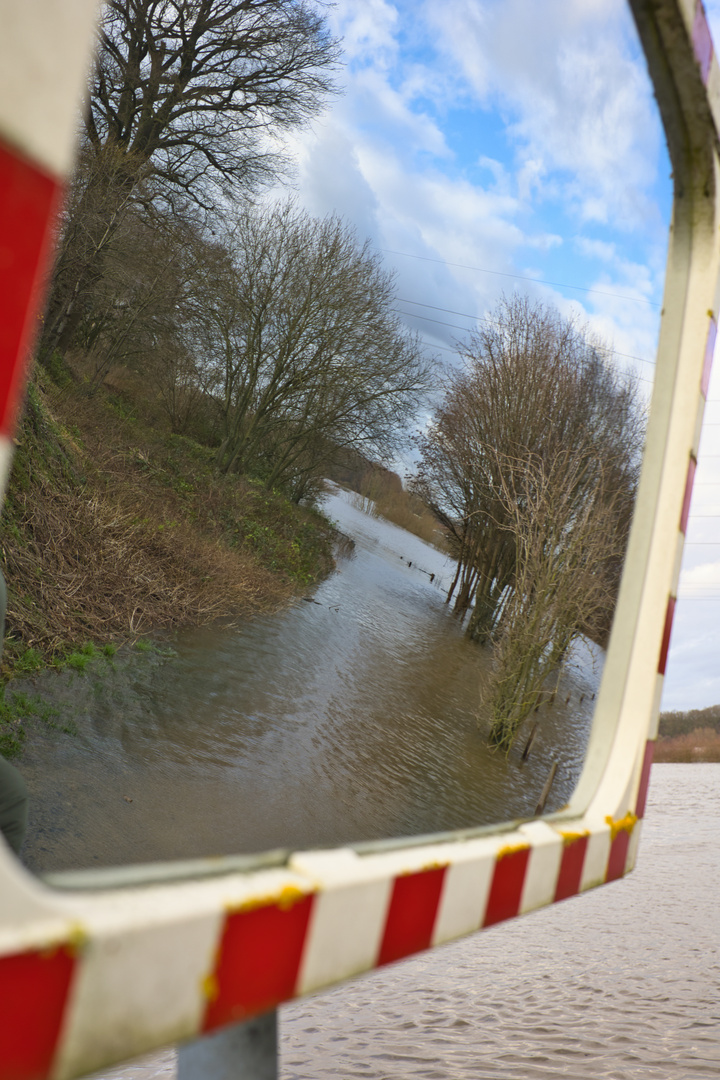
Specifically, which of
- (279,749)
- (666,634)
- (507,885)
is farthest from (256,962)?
(279,749)

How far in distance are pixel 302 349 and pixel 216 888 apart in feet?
64.5

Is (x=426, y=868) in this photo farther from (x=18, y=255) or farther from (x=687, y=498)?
(x=687, y=498)

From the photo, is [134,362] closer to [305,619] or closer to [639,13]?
[305,619]

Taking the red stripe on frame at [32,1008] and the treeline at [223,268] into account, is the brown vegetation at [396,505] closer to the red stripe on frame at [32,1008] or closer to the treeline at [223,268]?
the treeline at [223,268]

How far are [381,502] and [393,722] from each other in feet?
64.8

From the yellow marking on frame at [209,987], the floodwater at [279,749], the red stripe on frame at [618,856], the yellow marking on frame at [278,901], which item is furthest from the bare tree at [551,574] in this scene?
the yellow marking on frame at [209,987]

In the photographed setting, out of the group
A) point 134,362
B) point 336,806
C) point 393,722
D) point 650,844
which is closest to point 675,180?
point 336,806

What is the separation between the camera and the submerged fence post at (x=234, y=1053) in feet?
3.78

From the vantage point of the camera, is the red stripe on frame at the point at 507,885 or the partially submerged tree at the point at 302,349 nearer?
the red stripe on frame at the point at 507,885

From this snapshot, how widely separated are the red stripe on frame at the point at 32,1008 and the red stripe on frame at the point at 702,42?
5.04 ft

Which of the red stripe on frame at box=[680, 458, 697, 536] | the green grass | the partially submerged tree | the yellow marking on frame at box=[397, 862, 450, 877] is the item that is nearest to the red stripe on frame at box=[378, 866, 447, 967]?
the yellow marking on frame at box=[397, 862, 450, 877]

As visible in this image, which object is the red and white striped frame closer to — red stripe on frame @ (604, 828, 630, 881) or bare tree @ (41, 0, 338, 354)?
red stripe on frame @ (604, 828, 630, 881)

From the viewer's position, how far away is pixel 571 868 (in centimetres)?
132

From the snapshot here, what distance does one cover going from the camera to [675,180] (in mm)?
1537
